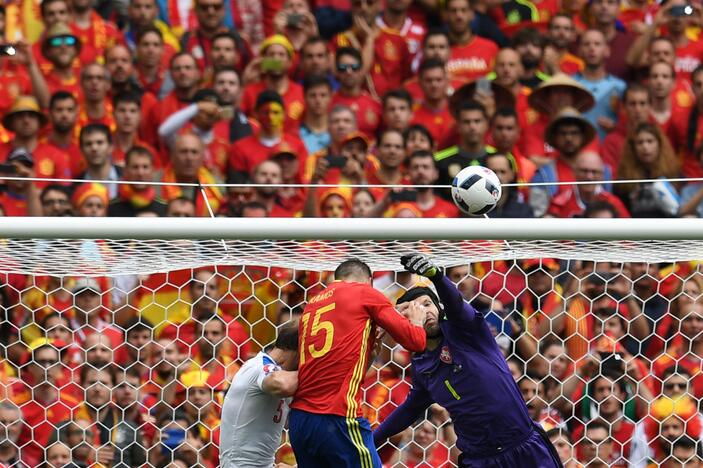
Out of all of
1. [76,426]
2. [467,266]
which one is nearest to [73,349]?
[76,426]

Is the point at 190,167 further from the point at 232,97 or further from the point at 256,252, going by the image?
the point at 256,252

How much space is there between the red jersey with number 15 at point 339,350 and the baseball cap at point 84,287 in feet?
5.16

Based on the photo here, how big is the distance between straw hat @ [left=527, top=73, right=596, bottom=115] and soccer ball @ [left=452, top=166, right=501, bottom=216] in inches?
131

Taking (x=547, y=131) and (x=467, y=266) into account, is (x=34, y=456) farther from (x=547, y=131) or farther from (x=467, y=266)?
(x=547, y=131)

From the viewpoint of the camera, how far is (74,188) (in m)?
8.68

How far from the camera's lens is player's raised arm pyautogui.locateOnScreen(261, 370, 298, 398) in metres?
6.31

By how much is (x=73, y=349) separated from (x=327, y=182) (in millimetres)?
2169

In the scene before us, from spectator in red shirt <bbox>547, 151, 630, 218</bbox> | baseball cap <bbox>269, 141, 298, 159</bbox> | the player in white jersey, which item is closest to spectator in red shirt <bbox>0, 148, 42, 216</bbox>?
baseball cap <bbox>269, 141, 298, 159</bbox>

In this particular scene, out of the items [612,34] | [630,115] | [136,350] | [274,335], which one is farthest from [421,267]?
[612,34]

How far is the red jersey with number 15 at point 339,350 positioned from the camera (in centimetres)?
629

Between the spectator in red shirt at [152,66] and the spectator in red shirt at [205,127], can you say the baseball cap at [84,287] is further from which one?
the spectator in red shirt at [152,66]

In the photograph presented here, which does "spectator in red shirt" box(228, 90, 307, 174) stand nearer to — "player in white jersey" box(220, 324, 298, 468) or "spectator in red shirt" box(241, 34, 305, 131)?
"spectator in red shirt" box(241, 34, 305, 131)

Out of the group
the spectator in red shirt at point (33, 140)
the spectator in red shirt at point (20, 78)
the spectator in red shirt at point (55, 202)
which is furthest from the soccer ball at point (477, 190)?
the spectator in red shirt at point (20, 78)

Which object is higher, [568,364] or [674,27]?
[674,27]
